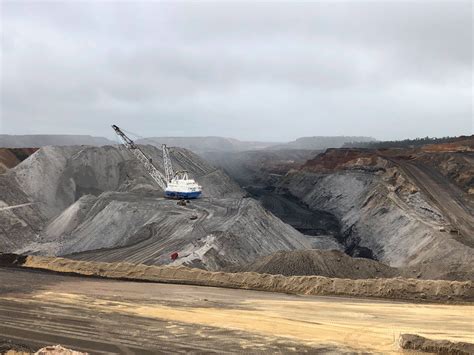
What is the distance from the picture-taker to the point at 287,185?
7094 centimetres

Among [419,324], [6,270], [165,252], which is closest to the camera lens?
[419,324]

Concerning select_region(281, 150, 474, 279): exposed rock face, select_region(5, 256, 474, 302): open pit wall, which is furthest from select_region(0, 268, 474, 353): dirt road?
select_region(281, 150, 474, 279): exposed rock face

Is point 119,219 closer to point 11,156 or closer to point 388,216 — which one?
point 388,216

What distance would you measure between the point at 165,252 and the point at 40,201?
23.4 meters

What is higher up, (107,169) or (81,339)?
(107,169)

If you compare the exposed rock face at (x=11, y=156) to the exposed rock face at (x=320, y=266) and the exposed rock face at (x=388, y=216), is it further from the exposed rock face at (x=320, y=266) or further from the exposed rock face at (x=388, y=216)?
the exposed rock face at (x=320, y=266)

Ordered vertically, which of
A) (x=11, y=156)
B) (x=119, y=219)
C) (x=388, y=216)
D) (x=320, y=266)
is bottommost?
(x=320, y=266)

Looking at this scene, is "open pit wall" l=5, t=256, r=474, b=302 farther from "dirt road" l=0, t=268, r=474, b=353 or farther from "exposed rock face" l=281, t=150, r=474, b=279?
"exposed rock face" l=281, t=150, r=474, b=279

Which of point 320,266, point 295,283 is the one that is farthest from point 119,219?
point 295,283

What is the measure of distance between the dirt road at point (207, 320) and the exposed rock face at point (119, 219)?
8.67 m

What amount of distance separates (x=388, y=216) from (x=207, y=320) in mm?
28647

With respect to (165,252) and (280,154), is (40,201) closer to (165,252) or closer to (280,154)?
(165,252)

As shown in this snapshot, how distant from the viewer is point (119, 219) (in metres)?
38.4

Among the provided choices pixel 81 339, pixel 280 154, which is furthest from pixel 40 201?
pixel 280 154
